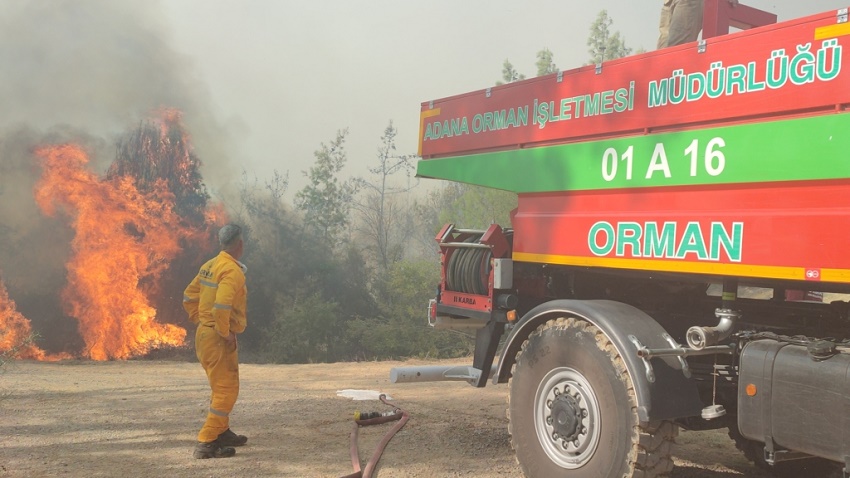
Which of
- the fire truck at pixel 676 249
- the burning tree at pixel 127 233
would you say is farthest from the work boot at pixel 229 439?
the burning tree at pixel 127 233

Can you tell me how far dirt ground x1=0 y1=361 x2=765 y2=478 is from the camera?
5.45 meters

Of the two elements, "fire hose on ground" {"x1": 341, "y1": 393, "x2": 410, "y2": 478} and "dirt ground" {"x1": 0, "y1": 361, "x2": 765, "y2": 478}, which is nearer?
"fire hose on ground" {"x1": 341, "y1": 393, "x2": 410, "y2": 478}

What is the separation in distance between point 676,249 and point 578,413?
44.4 inches

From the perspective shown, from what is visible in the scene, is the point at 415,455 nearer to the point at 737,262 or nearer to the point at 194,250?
the point at 737,262

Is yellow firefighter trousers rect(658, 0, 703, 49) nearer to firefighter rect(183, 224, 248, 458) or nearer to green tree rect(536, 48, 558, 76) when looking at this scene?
firefighter rect(183, 224, 248, 458)

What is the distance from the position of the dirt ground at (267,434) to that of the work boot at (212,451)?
0.29 feet

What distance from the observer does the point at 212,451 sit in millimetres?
5773

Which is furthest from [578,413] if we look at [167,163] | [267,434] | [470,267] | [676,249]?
[167,163]

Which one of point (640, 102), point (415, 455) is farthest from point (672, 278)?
point (415, 455)

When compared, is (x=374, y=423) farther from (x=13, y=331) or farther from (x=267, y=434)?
(x=13, y=331)

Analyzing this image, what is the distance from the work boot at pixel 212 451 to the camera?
573 centimetres

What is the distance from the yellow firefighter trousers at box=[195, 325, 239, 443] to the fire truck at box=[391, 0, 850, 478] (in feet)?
6.36

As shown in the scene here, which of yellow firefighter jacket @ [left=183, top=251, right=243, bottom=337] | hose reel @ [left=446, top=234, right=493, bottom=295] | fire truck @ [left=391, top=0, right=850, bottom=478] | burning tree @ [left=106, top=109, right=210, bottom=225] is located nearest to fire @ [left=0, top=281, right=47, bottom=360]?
burning tree @ [left=106, top=109, right=210, bottom=225]

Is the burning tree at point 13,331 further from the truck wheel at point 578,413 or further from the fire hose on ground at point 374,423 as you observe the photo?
the truck wheel at point 578,413
